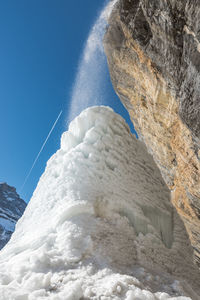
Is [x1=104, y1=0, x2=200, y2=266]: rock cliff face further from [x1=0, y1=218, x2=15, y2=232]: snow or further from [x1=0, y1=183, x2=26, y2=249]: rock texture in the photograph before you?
[x1=0, y1=218, x2=15, y2=232]: snow

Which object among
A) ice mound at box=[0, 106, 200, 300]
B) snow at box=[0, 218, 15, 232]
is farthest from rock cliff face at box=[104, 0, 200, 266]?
snow at box=[0, 218, 15, 232]

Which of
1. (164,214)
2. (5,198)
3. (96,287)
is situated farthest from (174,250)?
(5,198)

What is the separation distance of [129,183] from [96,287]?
385 cm

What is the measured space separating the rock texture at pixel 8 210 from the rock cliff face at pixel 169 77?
44865 millimetres

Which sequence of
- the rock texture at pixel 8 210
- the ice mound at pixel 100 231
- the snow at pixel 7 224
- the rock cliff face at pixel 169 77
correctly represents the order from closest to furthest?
the rock cliff face at pixel 169 77, the ice mound at pixel 100 231, the rock texture at pixel 8 210, the snow at pixel 7 224

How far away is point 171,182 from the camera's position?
5766 millimetres

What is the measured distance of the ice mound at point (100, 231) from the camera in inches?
130

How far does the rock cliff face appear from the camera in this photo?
292 centimetres

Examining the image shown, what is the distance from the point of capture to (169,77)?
3.67 metres

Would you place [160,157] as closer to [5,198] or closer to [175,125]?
[175,125]

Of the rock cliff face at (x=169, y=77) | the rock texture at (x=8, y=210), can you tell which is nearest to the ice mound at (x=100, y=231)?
the rock cliff face at (x=169, y=77)

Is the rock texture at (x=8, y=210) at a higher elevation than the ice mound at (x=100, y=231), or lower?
higher

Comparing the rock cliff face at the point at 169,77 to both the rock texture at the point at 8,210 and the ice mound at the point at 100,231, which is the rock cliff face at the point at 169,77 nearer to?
the ice mound at the point at 100,231

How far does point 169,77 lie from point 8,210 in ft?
214
